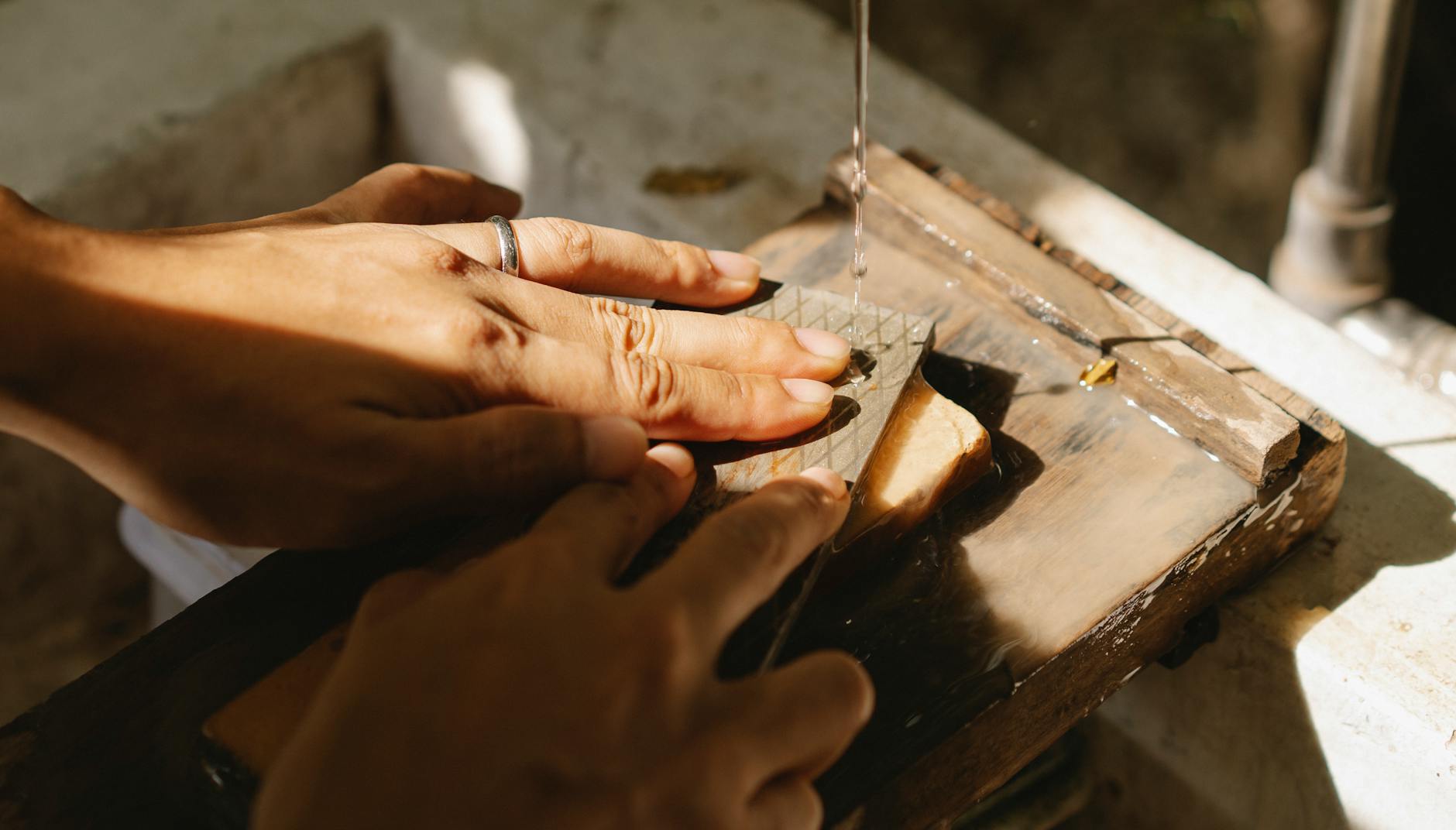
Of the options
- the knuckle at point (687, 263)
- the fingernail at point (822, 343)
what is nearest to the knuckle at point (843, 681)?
the fingernail at point (822, 343)

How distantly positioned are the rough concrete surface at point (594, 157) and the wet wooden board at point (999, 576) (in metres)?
0.19

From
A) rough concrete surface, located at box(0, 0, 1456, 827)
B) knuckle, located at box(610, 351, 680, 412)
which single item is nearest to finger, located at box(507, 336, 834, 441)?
knuckle, located at box(610, 351, 680, 412)

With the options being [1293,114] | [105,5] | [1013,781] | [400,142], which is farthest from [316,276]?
[1293,114]

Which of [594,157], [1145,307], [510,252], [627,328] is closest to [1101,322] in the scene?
[1145,307]

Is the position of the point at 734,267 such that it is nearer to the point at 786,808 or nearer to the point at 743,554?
the point at 743,554

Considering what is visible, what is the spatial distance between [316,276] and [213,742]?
374 millimetres

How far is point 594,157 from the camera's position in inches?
68.6

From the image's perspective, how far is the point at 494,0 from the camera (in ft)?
6.45

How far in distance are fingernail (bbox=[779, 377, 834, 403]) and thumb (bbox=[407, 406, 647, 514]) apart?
0.16 meters

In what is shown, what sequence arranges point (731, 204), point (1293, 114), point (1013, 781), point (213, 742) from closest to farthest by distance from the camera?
point (213, 742)
point (1013, 781)
point (731, 204)
point (1293, 114)

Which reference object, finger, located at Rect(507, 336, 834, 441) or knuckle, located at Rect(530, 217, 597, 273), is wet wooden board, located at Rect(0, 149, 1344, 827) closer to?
finger, located at Rect(507, 336, 834, 441)

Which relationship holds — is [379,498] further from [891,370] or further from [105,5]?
[105,5]

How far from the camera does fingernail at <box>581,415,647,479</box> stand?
3.08 feet

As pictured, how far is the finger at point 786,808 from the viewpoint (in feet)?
2.61
